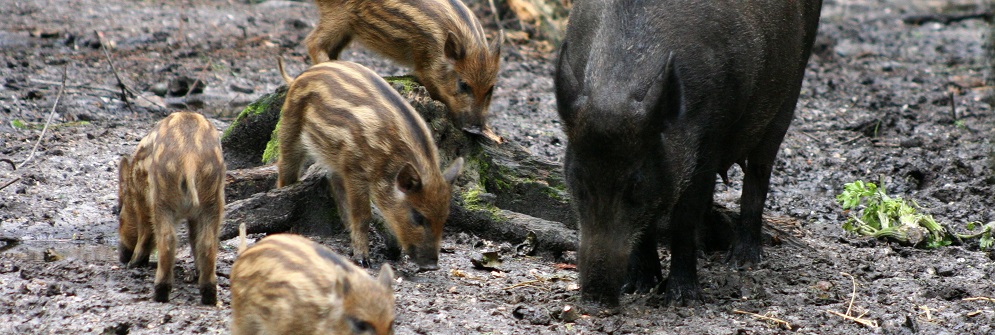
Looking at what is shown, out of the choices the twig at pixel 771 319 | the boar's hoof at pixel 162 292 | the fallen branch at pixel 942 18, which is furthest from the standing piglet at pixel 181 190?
the fallen branch at pixel 942 18

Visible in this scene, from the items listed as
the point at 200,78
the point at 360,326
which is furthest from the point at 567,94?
the point at 200,78

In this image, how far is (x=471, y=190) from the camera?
6.03 meters

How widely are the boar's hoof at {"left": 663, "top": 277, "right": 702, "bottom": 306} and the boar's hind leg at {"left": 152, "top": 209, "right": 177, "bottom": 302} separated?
2263 mm

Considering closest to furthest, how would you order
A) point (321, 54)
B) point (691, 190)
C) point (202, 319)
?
1. point (202, 319)
2. point (691, 190)
3. point (321, 54)

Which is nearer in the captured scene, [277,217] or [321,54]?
[277,217]

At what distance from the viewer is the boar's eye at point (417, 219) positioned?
5.28 meters

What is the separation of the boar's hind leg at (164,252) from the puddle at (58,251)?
0.81 m

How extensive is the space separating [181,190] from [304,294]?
106 centimetres

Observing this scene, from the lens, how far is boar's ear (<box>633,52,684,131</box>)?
4381mm

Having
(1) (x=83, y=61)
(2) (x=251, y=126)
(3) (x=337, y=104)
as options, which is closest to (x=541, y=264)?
(3) (x=337, y=104)

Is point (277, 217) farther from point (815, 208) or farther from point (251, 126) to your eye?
point (815, 208)

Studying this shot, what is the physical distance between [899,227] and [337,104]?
3301 millimetres

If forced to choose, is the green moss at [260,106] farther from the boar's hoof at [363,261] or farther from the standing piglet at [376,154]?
the boar's hoof at [363,261]

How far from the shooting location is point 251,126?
611 centimetres
